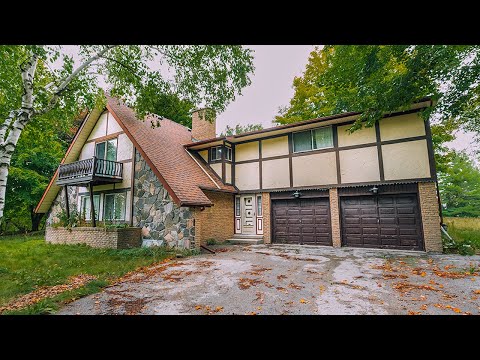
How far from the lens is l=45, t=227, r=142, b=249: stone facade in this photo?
1000 cm

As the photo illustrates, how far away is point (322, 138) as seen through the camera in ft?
36.6

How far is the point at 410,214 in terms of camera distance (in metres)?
9.32

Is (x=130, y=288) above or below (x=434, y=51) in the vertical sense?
below

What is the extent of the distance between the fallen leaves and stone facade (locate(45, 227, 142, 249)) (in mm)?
3622

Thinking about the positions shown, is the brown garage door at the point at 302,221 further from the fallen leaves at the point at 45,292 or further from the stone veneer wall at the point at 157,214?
the fallen leaves at the point at 45,292

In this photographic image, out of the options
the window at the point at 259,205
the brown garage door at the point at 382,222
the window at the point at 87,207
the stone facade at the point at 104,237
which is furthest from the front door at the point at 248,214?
the window at the point at 87,207

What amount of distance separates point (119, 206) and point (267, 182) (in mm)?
7297

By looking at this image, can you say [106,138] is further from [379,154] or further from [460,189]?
[460,189]

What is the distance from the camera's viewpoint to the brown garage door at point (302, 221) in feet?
35.9

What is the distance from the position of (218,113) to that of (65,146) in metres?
18.7

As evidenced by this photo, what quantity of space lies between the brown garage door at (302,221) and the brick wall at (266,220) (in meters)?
0.26
